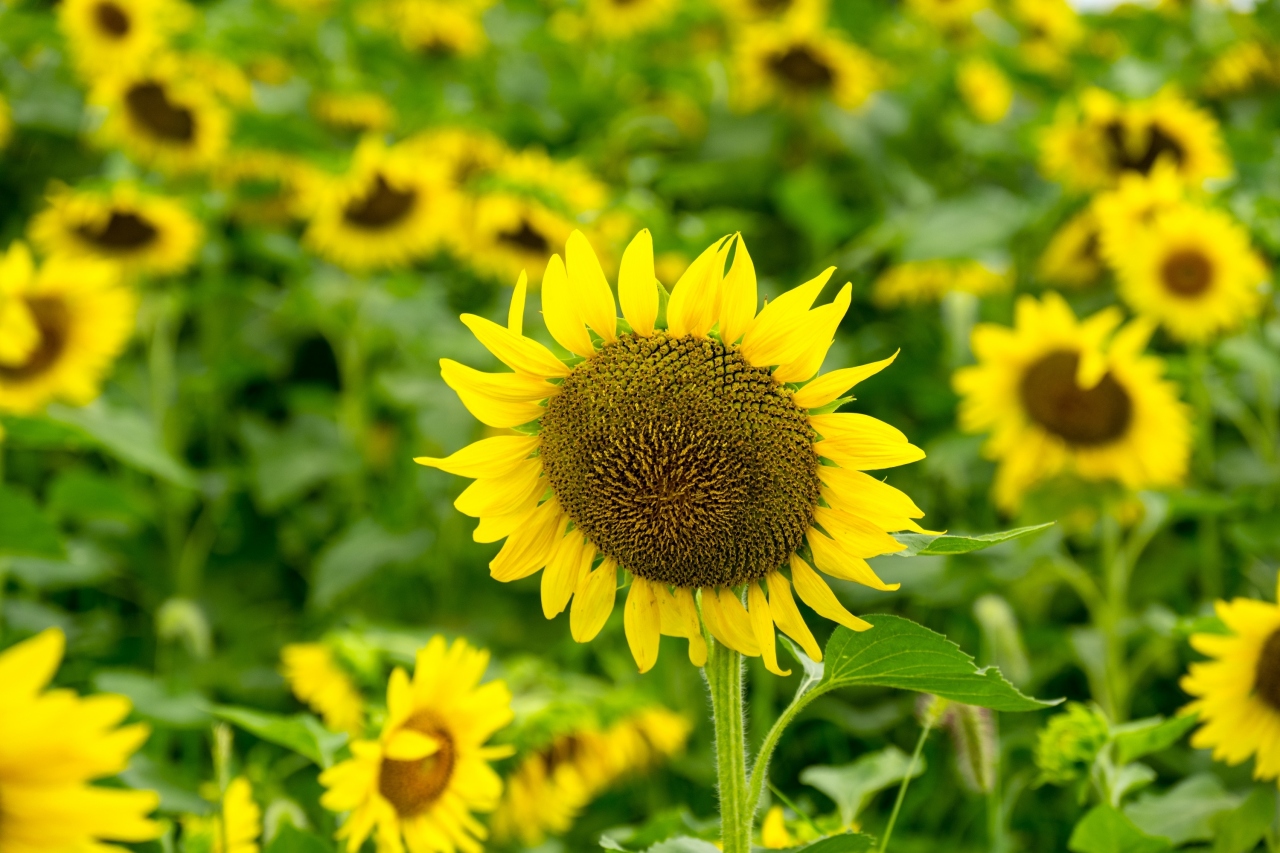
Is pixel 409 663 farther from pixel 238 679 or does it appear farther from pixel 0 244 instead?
pixel 0 244

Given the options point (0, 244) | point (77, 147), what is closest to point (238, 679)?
point (0, 244)

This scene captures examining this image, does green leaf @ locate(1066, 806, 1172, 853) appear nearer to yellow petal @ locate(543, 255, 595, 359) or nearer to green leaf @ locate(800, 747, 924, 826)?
green leaf @ locate(800, 747, 924, 826)

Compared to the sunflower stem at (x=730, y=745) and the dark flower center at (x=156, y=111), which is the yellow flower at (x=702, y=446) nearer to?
the sunflower stem at (x=730, y=745)

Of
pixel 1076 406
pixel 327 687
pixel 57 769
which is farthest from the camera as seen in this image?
pixel 1076 406

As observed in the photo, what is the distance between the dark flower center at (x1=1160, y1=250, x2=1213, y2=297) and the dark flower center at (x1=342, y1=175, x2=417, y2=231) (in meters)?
1.48

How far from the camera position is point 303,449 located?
2324 millimetres

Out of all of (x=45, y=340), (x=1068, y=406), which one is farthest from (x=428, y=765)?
(x=45, y=340)

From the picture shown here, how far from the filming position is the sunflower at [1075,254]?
2.32 meters

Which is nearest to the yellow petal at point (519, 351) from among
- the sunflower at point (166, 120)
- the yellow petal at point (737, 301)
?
the yellow petal at point (737, 301)

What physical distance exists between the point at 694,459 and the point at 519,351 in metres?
0.15

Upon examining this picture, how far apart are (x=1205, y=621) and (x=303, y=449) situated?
5.66ft

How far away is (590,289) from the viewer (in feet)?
2.65

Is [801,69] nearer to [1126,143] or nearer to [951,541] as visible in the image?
[1126,143]

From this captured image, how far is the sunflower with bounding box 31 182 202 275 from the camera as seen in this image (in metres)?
2.33
